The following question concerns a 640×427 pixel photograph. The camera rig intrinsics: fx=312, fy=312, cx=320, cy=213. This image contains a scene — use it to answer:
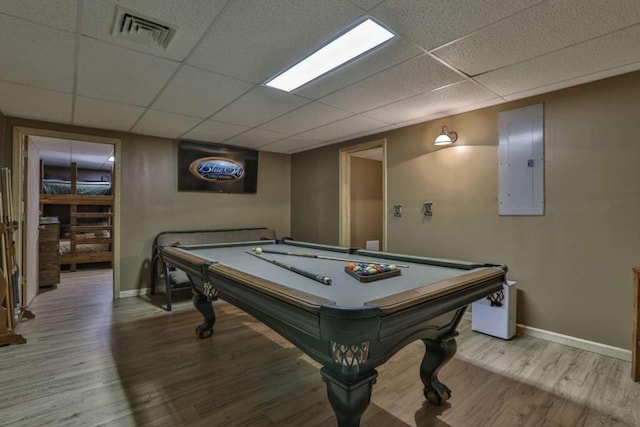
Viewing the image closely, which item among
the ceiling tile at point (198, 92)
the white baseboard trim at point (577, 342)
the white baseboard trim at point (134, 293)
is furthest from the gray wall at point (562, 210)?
the white baseboard trim at point (134, 293)

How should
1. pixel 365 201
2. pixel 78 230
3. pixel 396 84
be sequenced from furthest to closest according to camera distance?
pixel 78 230, pixel 365 201, pixel 396 84

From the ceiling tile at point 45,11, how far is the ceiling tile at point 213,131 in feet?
6.46

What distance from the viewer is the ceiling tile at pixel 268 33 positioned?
1.62m

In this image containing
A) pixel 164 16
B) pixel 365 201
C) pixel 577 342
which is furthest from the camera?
pixel 365 201

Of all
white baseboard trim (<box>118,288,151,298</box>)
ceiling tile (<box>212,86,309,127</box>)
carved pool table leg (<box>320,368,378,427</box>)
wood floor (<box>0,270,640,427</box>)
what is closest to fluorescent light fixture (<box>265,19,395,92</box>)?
ceiling tile (<box>212,86,309,127</box>)

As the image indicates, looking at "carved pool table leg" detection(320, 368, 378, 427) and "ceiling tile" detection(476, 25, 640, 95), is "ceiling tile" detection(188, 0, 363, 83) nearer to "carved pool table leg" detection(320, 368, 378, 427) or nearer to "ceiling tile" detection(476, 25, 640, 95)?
"ceiling tile" detection(476, 25, 640, 95)

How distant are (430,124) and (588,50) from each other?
1.72 meters

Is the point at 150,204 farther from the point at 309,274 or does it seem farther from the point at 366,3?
the point at 366,3

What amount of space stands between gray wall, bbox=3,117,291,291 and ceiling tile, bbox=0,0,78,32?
2.64m

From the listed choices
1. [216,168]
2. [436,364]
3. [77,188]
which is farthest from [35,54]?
[77,188]

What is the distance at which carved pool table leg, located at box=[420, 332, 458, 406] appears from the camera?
73.7 inches

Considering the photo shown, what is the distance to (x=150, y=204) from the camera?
14.6 feet

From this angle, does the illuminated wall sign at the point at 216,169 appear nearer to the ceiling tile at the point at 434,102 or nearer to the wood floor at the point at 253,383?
the wood floor at the point at 253,383

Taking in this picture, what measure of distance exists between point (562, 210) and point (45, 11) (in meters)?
3.91
